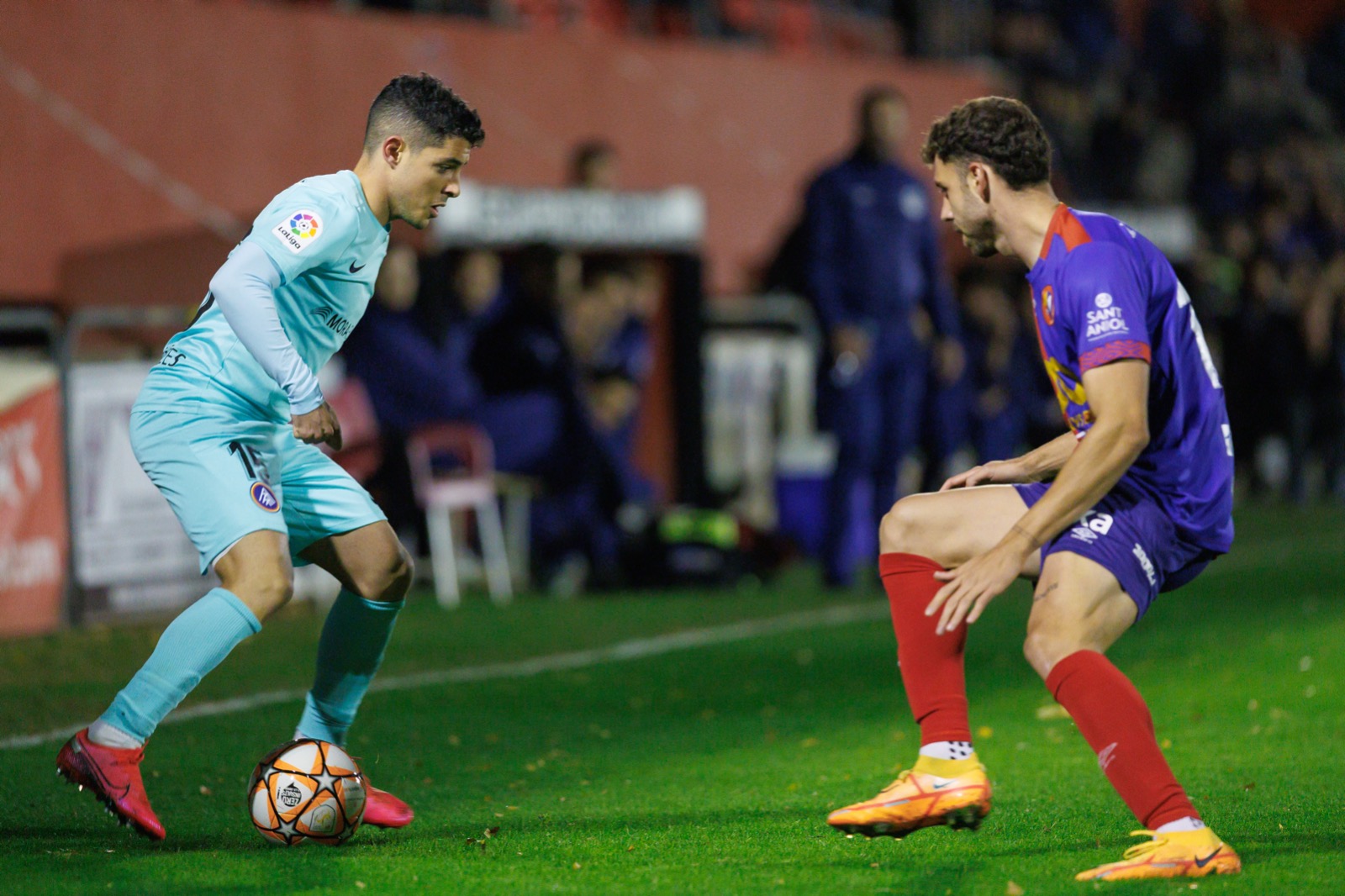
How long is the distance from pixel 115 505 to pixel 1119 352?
7.09 m

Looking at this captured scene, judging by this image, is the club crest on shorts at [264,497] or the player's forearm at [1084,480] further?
the club crest on shorts at [264,497]

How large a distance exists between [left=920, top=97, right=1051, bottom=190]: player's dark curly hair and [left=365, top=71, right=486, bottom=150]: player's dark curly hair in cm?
134

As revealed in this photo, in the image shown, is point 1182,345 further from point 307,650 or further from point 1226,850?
point 307,650

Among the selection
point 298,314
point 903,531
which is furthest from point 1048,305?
point 298,314

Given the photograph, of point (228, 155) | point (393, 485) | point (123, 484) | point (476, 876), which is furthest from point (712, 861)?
point (228, 155)

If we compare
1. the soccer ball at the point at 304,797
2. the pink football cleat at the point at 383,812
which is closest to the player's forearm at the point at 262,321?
the soccer ball at the point at 304,797

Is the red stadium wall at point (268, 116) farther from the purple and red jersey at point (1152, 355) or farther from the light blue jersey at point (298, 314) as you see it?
the purple and red jersey at point (1152, 355)

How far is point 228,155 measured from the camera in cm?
1287

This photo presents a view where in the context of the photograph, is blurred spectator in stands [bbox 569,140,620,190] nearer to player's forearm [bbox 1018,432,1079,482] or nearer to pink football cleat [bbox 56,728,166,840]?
player's forearm [bbox 1018,432,1079,482]

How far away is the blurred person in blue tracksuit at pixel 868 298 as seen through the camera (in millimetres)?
11305

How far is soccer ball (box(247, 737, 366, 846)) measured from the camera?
4730 millimetres

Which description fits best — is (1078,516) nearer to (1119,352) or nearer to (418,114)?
(1119,352)

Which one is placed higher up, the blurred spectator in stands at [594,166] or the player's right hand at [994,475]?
the blurred spectator in stands at [594,166]

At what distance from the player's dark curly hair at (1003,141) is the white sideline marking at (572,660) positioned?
3.72 m
